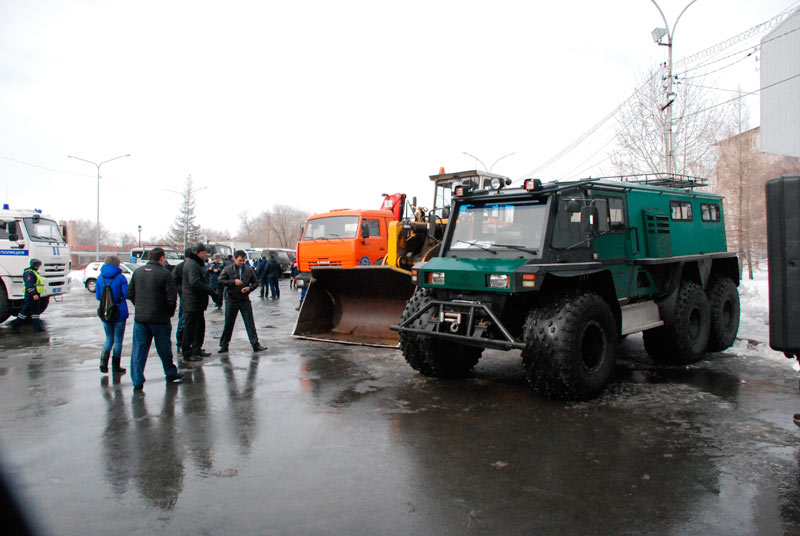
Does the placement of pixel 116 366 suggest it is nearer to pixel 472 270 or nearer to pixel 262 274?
pixel 472 270

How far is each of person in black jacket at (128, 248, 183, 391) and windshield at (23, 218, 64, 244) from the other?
33.5 feet

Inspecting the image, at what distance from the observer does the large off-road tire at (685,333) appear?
26.5ft

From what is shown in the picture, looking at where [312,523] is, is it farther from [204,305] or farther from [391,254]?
[391,254]

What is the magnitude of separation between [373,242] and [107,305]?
27.0 feet

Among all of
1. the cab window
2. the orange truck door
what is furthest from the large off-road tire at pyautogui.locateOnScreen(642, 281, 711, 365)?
the cab window

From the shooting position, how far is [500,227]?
7.09 meters

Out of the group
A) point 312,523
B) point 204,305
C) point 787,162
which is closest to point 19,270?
point 204,305

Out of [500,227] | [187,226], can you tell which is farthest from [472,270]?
[187,226]

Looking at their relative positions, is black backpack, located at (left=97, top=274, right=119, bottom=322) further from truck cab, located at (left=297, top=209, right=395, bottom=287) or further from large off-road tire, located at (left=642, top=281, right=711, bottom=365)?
large off-road tire, located at (left=642, top=281, right=711, bottom=365)

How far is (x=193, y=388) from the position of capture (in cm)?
725

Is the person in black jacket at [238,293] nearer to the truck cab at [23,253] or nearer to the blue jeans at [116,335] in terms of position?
the blue jeans at [116,335]

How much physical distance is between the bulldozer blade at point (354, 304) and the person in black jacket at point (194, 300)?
1.84 meters

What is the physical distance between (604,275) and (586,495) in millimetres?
3646

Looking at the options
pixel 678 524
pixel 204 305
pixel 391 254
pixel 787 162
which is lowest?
pixel 678 524
